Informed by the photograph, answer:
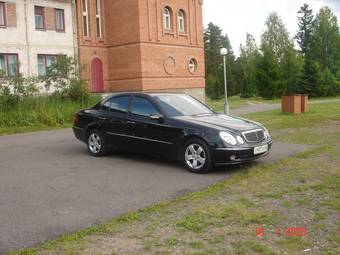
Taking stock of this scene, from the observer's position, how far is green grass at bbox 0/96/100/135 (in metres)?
18.7

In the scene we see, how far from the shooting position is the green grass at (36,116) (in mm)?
18744

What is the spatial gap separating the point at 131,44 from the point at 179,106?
973 inches

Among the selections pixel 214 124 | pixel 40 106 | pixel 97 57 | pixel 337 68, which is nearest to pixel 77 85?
pixel 40 106

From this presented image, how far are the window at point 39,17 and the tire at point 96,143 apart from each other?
71.7 ft

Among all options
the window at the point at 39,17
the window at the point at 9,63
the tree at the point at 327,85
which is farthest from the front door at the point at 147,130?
the tree at the point at 327,85

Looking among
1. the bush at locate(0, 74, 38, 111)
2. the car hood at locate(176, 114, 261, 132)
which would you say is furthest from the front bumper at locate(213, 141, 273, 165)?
the bush at locate(0, 74, 38, 111)

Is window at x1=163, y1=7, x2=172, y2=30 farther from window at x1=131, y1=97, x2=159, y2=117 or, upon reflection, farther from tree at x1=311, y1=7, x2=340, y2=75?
tree at x1=311, y1=7, x2=340, y2=75

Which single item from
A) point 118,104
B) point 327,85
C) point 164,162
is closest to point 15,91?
point 118,104

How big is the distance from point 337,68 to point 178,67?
128ft

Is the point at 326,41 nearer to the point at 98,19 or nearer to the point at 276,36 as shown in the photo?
the point at 276,36

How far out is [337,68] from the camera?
67125 mm

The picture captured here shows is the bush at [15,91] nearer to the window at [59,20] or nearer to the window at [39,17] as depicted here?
the window at [39,17]

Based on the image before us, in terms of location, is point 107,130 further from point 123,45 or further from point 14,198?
point 123,45

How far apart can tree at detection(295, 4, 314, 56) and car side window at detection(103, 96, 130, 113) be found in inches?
2729
